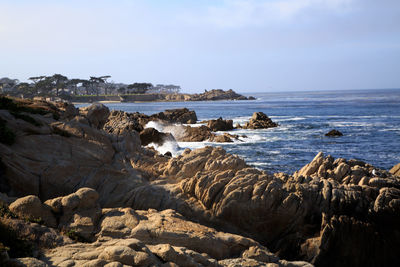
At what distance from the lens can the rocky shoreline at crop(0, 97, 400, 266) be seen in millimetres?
11320

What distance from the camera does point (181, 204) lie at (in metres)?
15.1

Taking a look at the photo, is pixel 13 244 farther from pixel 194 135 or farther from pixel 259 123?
pixel 259 123

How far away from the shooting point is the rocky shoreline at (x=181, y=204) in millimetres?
11320

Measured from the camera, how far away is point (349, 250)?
14258 mm

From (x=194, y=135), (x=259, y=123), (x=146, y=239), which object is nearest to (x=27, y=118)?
(x=146, y=239)

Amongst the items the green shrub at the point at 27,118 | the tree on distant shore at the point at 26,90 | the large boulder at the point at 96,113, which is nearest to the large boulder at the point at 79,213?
the green shrub at the point at 27,118

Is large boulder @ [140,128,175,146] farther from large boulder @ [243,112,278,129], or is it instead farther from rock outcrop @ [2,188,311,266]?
rock outcrop @ [2,188,311,266]

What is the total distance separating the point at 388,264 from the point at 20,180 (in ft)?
47.8

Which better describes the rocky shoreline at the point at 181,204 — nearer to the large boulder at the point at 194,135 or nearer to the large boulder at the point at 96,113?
the large boulder at the point at 96,113

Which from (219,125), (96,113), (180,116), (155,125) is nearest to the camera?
(96,113)

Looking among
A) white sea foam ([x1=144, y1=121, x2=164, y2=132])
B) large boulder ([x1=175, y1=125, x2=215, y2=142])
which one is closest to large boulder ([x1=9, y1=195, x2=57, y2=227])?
large boulder ([x1=175, y1=125, x2=215, y2=142])

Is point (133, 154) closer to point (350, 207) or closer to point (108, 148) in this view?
point (108, 148)

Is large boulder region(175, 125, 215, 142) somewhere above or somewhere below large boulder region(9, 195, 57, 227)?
below

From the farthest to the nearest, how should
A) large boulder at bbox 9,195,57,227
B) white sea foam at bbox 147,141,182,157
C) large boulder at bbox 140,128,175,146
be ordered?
large boulder at bbox 140,128,175,146 < white sea foam at bbox 147,141,182,157 < large boulder at bbox 9,195,57,227
